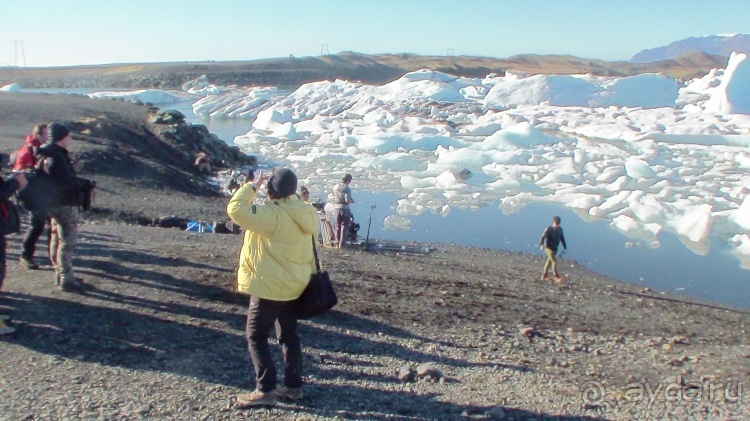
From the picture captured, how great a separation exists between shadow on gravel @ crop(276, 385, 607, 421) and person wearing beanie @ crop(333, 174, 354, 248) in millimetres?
5840

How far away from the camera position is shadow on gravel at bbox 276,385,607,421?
388cm

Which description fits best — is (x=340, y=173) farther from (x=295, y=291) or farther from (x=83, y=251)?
(x=295, y=291)

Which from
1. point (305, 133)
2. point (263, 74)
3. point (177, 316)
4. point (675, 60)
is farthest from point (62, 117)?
point (675, 60)

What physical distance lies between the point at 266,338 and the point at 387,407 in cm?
79

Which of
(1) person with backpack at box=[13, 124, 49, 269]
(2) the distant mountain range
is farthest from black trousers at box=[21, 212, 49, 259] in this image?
(2) the distant mountain range

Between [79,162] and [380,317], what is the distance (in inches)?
438

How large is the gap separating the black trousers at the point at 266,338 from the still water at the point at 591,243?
32.3 feet

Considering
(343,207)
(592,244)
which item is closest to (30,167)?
(343,207)

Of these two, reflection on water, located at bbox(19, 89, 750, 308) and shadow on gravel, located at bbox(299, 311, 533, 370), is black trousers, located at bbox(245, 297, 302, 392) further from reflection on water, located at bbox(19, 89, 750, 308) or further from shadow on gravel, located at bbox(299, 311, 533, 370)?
reflection on water, located at bbox(19, 89, 750, 308)

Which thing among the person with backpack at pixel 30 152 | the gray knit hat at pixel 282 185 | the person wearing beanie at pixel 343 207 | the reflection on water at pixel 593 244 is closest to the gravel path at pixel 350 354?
the person with backpack at pixel 30 152

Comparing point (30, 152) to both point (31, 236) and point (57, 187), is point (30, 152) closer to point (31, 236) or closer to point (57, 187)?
point (31, 236)

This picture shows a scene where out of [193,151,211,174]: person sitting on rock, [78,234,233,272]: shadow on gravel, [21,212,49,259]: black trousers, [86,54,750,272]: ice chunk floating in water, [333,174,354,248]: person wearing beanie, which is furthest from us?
[193,151,211,174]: person sitting on rock

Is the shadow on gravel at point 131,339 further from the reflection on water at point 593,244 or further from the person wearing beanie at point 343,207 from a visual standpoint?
the reflection on water at point 593,244

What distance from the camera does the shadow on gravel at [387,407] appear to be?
12.7 feet
